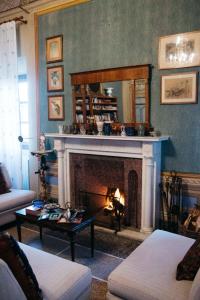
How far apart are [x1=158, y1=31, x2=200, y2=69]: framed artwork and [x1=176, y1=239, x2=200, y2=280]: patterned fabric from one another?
2.13 meters

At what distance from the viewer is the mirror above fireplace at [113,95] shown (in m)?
3.28

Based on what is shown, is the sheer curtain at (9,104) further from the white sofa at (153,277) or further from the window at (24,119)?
the white sofa at (153,277)

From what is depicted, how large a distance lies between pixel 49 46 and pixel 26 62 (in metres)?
0.55

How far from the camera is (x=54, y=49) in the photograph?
13.0 ft

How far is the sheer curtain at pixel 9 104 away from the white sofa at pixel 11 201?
805mm

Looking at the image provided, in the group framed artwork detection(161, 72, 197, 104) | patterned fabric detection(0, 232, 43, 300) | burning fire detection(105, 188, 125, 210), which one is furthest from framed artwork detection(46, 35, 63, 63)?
patterned fabric detection(0, 232, 43, 300)

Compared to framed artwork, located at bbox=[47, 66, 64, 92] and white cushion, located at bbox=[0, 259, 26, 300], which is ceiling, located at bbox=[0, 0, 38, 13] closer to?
framed artwork, located at bbox=[47, 66, 64, 92]

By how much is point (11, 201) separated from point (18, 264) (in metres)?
2.16

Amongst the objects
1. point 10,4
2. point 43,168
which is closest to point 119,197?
point 43,168

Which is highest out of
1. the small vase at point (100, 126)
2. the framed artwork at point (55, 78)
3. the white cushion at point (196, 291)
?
the framed artwork at point (55, 78)

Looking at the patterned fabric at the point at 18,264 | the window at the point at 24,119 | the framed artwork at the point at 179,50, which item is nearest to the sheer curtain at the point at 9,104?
the window at the point at 24,119

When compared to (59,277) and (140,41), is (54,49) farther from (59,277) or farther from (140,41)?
(59,277)

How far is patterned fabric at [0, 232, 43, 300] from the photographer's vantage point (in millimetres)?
1359

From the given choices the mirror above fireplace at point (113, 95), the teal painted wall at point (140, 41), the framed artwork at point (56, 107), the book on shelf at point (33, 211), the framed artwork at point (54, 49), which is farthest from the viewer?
the framed artwork at point (56, 107)
